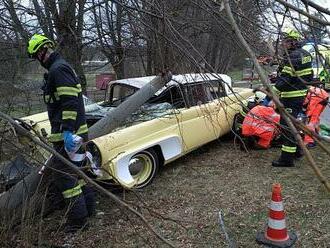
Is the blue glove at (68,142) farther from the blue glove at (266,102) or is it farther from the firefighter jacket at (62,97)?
the blue glove at (266,102)

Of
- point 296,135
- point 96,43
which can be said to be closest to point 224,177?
point 96,43

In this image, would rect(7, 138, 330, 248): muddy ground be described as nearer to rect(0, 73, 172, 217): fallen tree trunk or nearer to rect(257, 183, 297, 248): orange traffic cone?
rect(257, 183, 297, 248): orange traffic cone

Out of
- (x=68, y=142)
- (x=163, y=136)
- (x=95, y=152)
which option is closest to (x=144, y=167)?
(x=163, y=136)

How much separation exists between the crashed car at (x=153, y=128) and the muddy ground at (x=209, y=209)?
0.98 ft

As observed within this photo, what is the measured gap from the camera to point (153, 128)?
18.5 ft

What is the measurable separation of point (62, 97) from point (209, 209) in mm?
1883

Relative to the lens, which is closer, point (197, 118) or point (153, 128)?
point (153, 128)

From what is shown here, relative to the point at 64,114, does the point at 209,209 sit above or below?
below

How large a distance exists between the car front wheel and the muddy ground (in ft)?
0.39

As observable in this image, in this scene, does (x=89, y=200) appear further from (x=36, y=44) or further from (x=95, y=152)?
A: (x=36, y=44)

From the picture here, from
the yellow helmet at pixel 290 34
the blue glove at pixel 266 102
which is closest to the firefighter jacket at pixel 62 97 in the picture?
the yellow helmet at pixel 290 34

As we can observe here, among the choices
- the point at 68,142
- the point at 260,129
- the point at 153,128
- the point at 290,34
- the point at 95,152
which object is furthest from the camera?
the point at 260,129

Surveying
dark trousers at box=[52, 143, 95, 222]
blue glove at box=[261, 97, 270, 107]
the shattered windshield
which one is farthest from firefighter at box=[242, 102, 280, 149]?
dark trousers at box=[52, 143, 95, 222]

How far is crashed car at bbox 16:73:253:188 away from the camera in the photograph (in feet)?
16.4
